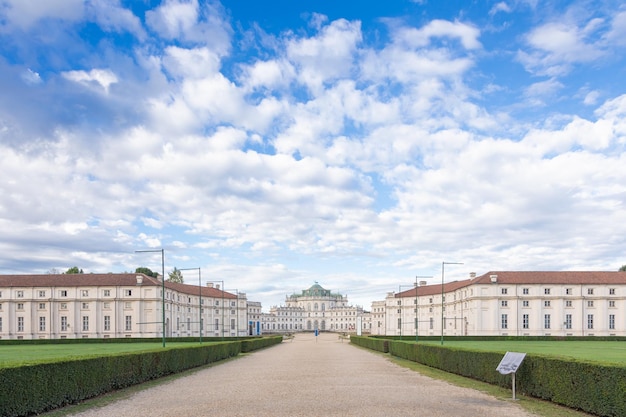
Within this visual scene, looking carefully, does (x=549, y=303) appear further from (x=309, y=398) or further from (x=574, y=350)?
(x=309, y=398)

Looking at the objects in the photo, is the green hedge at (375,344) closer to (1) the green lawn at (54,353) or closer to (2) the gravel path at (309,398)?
(1) the green lawn at (54,353)

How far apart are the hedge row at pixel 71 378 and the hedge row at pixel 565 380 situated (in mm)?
14136

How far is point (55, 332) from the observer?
292 feet

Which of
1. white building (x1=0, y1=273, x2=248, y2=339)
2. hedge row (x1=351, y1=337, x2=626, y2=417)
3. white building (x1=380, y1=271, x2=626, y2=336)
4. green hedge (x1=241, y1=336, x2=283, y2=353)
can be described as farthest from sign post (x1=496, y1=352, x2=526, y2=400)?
white building (x1=380, y1=271, x2=626, y2=336)

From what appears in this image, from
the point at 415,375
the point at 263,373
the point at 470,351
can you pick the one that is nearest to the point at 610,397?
the point at 470,351

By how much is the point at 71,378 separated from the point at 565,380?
14.7 meters

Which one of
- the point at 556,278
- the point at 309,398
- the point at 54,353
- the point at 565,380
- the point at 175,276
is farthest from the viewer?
the point at 175,276

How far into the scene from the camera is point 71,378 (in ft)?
56.0

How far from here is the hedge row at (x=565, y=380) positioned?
46.0ft

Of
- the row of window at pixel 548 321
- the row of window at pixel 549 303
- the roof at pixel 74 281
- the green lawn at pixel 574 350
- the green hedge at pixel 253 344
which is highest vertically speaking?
the roof at pixel 74 281

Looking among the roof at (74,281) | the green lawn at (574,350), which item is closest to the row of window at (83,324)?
the roof at (74,281)

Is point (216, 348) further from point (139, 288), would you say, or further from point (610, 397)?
point (139, 288)

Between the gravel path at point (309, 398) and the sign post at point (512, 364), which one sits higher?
the sign post at point (512, 364)

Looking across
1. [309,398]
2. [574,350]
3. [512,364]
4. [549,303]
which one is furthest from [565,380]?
[549,303]
